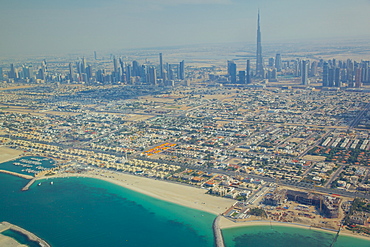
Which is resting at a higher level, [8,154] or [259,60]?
[259,60]

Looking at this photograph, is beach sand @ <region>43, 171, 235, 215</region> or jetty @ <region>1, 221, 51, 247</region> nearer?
jetty @ <region>1, 221, 51, 247</region>

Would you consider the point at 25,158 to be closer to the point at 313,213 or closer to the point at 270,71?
the point at 313,213

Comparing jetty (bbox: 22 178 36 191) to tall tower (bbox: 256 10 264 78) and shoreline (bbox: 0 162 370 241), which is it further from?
tall tower (bbox: 256 10 264 78)

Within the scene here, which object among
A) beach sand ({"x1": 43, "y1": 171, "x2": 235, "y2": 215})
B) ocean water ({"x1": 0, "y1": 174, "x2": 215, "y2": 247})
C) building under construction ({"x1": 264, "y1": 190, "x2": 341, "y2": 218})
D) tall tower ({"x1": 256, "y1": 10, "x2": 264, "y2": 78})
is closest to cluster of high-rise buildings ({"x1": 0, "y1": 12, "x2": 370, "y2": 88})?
tall tower ({"x1": 256, "y1": 10, "x2": 264, "y2": 78})

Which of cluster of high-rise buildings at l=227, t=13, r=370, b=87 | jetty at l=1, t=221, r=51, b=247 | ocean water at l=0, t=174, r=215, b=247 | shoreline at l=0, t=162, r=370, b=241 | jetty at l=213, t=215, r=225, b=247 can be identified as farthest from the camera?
cluster of high-rise buildings at l=227, t=13, r=370, b=87

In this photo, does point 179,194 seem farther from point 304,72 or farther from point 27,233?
point 304,72

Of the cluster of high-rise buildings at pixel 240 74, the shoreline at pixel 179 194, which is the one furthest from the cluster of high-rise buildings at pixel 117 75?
the shoreline at pixel 179 194

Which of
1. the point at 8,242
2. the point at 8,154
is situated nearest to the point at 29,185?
the point at 8,242
